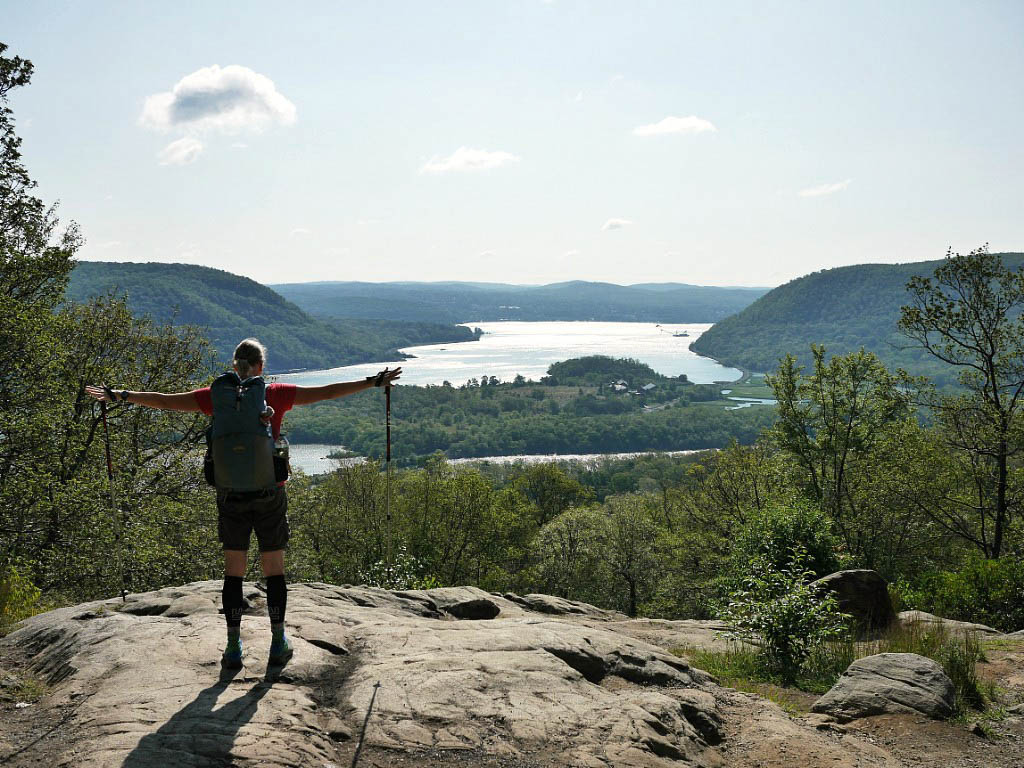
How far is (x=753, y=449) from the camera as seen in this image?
3712cm

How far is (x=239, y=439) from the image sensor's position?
5.67 metres

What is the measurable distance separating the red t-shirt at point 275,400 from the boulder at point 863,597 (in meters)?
8.62

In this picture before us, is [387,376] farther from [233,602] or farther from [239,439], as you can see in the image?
[233,602]

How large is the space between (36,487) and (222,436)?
11115mm

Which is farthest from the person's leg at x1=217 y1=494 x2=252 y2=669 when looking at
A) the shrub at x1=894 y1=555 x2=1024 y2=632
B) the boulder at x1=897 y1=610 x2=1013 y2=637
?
the shrub at x1=894 y1=555 x2=1024 y2=632

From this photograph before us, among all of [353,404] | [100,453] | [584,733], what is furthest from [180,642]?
[353,404]

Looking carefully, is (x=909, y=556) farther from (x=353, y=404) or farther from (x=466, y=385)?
(x=466, y=385)

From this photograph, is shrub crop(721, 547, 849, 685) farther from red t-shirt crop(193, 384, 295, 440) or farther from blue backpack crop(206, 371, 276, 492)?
blue backpack crop(206, 371, 276, 492)

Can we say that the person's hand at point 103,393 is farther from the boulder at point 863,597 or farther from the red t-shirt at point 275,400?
the boulder at point 863,597

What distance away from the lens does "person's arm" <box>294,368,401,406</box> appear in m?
6.25

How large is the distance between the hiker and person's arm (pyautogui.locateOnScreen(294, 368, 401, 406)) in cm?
2

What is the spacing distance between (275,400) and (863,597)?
9577 millimetres

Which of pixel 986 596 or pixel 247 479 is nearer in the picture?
pixel 247 479

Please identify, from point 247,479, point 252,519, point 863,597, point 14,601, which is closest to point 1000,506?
point 863,597
